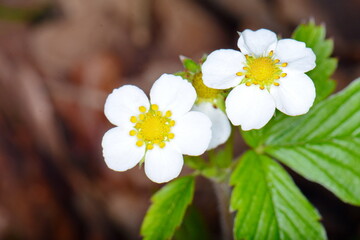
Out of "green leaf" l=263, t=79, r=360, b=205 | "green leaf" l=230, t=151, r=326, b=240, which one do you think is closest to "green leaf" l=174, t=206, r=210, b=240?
"green leaf" l=230, t=151, r=326, b=240

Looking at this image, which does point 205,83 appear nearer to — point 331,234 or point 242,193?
point 242,193

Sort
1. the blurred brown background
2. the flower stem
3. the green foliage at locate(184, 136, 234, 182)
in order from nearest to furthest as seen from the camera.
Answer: the green foliage at locate(184, 136, 234, 182) → the flower stem → the blurred brown background

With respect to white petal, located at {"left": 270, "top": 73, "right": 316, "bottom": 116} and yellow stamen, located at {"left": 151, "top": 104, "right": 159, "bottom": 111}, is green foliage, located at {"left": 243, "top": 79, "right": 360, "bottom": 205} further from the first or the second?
yellow stamen, located at {"left": 151, "top": 104, "right": 159, "bottom": 111}

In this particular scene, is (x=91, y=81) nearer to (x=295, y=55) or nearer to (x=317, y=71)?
(x=317, y=71)

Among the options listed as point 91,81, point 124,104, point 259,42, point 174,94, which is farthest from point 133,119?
point 91,81

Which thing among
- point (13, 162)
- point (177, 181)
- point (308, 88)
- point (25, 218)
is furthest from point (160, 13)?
point (308, 88)

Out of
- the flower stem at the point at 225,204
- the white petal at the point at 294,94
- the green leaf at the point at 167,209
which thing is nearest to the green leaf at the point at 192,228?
the flower stem at the point at 225,204
